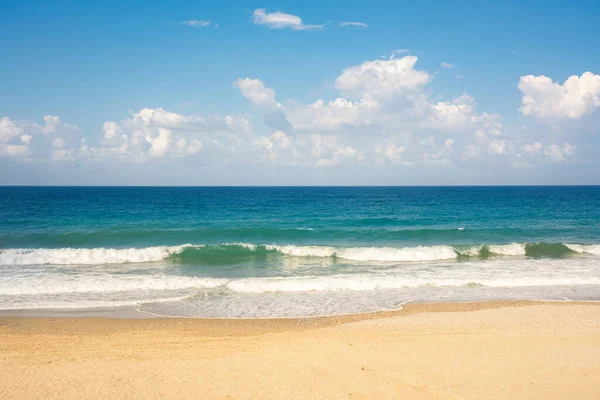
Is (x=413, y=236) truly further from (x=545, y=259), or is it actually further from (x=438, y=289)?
(x=438, y=289)

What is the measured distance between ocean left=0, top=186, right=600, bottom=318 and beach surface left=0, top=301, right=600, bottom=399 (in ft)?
5.95

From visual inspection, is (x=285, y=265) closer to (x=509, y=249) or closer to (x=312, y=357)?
(x=312, y=357)

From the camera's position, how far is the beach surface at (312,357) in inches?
307

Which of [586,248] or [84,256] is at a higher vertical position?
[586,248]

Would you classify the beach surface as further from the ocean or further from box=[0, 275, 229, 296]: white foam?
box=[0, 275, 229, 296]: white foam

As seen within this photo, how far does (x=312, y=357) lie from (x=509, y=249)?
2178cm

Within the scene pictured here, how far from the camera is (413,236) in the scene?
3195 centimetres

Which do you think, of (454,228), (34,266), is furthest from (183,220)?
(454,228)

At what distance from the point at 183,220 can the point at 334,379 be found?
35.9 metres

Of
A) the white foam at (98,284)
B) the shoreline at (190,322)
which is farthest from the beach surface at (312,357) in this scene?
the white foam at (98,284)

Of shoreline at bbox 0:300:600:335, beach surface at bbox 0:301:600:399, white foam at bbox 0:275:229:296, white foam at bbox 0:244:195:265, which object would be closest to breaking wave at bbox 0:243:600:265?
white foam at bbox 0:244:195:265

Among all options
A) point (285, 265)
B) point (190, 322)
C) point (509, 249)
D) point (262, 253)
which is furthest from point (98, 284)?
point (509, 249)

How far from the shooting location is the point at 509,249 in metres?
27.0

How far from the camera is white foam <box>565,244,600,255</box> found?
2686cm
